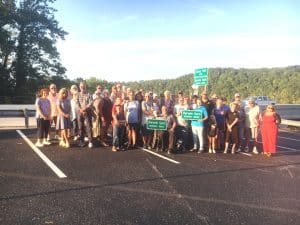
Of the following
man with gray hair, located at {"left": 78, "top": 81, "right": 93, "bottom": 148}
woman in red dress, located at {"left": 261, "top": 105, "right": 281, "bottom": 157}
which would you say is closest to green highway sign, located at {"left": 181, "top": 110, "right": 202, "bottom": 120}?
woman in red dress, located at {"left": 261, "top": 105, "right": 281, "bottom": 157}

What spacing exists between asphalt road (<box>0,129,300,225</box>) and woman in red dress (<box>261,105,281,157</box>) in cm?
44

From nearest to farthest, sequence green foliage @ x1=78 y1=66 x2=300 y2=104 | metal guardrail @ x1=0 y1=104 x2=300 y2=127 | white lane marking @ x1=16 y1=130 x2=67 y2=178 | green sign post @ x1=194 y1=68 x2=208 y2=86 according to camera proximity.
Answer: white lane marking @ x1=16 y1=130 x2=67 y2=178 → green sign post @ x1=194 y1=68 x2=208 y2=86 → metal guardrail @ x1=0 y1=104 x2=300 y2=127 → green foliage @ x1=78 y1=66 x2=300 y2=104

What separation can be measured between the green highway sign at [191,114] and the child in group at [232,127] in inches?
39.7

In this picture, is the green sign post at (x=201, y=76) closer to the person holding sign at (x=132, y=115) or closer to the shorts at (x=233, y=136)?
the shorts at (x=233, y=136)

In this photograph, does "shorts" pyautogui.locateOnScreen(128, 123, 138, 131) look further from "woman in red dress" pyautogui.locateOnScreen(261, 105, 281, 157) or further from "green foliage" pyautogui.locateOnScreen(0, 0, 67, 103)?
"green foliage" pyautogui.locateOnScreen(0, 0, 67, 103)

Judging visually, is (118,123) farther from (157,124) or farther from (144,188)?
(144,188)

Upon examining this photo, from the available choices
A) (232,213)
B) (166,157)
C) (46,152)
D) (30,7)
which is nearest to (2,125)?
(46,152)

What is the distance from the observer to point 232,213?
7.04 meters

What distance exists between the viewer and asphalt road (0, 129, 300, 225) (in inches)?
268

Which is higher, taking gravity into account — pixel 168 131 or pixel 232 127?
pixel 232 127

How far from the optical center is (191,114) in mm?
13289

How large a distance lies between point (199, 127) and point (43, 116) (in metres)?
4.65

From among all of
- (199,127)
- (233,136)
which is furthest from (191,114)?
(233,136)

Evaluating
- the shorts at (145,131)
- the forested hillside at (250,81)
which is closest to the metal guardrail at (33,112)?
the shorts at (145,131)
